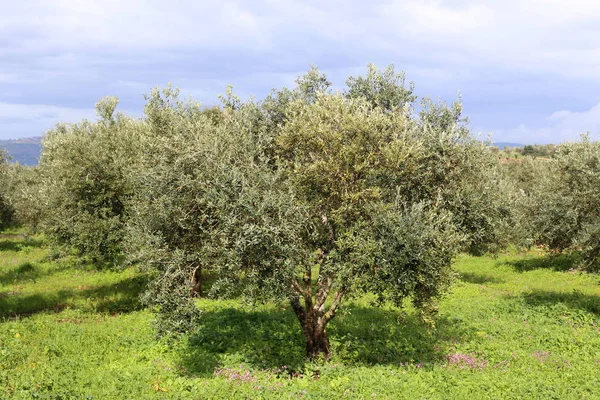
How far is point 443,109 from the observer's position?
2225cm

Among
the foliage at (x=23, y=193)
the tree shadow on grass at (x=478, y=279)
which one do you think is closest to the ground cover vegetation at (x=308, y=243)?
the tree shadow on grass at (x=478, y=279)

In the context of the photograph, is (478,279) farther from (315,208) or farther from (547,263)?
(315,208)

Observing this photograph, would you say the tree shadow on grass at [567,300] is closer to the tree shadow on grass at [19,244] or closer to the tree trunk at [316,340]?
the tree trunk at [316,340]

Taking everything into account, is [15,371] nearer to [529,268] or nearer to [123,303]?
[123,303]

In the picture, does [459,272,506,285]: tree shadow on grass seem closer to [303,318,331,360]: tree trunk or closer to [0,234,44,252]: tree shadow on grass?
[303,318,331,360]: tree trunk

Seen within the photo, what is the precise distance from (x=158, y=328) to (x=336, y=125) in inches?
422

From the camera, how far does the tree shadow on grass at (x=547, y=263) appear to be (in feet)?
141

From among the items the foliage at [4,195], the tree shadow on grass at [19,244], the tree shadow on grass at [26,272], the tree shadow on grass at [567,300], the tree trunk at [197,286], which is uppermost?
the foliage at [4,195]

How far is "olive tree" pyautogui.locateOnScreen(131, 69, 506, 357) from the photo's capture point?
16125mm

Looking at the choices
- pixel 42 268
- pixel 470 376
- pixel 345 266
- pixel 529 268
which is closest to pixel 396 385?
pixel 470 376

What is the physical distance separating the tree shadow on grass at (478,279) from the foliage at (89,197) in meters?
29.7

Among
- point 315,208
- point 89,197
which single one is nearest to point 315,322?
point 315,208

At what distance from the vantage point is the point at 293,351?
2152cm

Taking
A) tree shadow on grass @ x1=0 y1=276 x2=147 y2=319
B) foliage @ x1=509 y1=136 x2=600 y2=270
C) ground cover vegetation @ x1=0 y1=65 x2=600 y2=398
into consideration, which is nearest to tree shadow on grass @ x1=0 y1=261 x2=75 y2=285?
tree shadow on grass @ x1=0 y1=276 x2=147 y2=319
